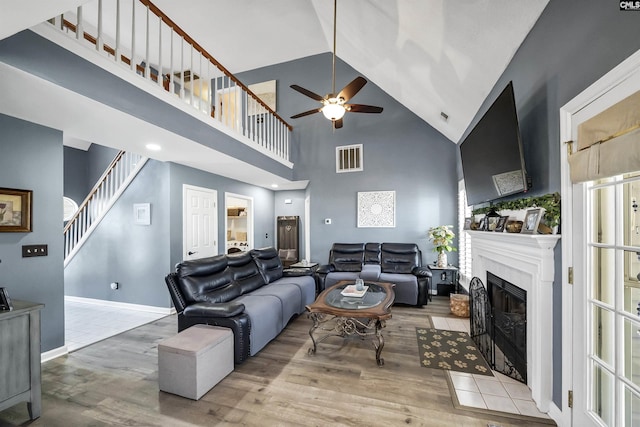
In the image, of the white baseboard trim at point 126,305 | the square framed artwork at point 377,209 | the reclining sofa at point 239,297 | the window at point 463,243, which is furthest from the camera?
the square framed artwork at point 377,209

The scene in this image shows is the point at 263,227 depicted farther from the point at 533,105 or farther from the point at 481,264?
the point at 533,105

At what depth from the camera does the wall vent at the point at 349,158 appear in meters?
6.01

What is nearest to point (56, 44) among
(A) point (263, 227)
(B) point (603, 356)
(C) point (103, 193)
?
(C) point (103, 193)

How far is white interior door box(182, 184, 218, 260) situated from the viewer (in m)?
4.57

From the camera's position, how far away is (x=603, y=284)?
1.51 m

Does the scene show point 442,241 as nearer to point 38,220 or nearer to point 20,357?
point 20,357

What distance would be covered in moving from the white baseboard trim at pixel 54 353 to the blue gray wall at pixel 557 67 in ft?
15.3

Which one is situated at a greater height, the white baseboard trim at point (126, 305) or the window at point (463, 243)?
the window at point (463, 243)

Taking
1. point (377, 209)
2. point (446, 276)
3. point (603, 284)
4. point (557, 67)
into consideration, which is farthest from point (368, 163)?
A: point (603, 284)

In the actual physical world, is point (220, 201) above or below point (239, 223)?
above

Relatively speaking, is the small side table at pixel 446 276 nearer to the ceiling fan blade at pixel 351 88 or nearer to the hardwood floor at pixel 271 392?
the hardwood floor at pixel 271 392

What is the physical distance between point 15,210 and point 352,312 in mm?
3473

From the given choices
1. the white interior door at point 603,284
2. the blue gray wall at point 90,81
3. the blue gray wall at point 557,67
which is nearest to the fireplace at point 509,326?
the blue gray wall at point 557,67

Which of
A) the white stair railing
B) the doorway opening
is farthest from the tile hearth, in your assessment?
the white stair railing
